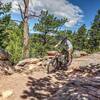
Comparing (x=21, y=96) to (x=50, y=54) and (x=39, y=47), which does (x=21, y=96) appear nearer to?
(x=50, y=54)

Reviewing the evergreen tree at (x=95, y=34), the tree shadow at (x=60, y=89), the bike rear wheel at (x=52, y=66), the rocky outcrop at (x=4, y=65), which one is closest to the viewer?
the tree shadow at (x=60, y=89)

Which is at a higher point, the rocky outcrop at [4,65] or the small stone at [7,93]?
the rocky outcrop at [4,65]

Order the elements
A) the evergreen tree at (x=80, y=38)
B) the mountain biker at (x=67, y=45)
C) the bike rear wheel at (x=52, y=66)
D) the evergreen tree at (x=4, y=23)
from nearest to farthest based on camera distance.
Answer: the mountain biker at (x=67, y=45) → the bike rear wheel at (x=52, y=66) → the evergreen tree at (x=4, y=23) → the evergreen tree at (x=80, y=38)

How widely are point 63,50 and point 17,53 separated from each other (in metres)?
14.1

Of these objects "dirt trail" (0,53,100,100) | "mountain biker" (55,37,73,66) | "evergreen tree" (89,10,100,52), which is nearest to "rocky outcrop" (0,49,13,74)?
"dirt trail" (0,53,100,100)

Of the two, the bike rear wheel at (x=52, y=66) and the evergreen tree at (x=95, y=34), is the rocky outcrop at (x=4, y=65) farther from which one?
the evergreen tree at (x=95, y=34)

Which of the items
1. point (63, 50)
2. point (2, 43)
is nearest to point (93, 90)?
point (63, 50)

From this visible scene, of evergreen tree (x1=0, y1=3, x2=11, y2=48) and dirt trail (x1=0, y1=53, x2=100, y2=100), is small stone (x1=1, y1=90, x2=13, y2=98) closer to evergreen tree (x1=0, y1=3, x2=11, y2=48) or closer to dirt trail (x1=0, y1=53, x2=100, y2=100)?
dirt trail (x1=0, y1=53, x2=100, y2=100)

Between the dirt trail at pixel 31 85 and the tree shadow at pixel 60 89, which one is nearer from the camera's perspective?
the tree shadow at pixel 60 89

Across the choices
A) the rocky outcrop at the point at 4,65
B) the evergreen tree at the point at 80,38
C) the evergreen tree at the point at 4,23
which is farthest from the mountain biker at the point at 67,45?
the evergreen tree at the point at 80,38

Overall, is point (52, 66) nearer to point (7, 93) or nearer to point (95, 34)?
point (7, 93)

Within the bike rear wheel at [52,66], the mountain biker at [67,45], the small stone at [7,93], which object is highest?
the mountain biker at [67,45]

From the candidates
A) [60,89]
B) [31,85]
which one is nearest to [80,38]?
[31,85]

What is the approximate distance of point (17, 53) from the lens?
28.3 m
